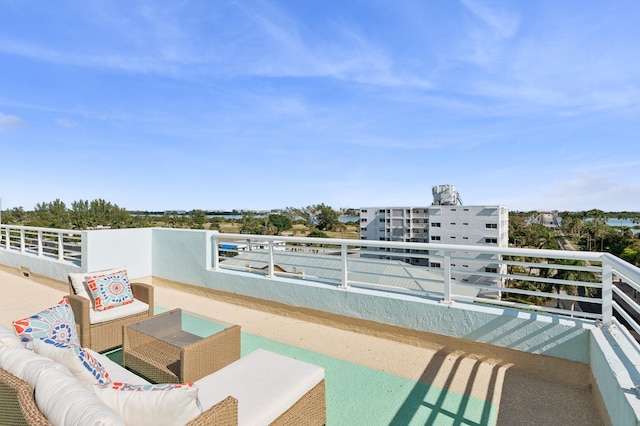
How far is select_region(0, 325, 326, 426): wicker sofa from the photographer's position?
3.92 ft

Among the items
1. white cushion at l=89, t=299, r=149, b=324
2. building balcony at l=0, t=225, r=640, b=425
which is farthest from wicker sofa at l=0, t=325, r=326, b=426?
white cushion at l=89, t=299, r=149, b=324

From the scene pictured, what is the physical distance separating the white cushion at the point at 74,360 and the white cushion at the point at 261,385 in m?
0.60

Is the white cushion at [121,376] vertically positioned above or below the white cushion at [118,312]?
below

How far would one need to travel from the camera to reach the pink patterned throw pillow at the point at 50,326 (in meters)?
2.09

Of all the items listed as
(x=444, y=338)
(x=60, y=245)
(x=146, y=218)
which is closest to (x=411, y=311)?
(x=444, y=338)

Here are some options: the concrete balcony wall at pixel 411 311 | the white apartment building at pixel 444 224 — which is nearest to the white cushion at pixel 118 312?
the concrete balcony wall at pixel 411 311

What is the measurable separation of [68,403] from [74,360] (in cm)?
50

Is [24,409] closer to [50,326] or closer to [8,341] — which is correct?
[8,341]

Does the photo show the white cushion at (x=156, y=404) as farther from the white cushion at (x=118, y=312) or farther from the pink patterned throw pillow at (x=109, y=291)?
the pink patterned throw pillow at (x=109, y=291)

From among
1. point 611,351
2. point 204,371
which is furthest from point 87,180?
point 611,351

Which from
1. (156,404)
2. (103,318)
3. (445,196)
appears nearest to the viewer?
(156,404)

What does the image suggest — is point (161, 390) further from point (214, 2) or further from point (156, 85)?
point (156, 85)

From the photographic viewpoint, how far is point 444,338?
11.1 feet

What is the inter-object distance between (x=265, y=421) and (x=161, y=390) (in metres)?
0.68
